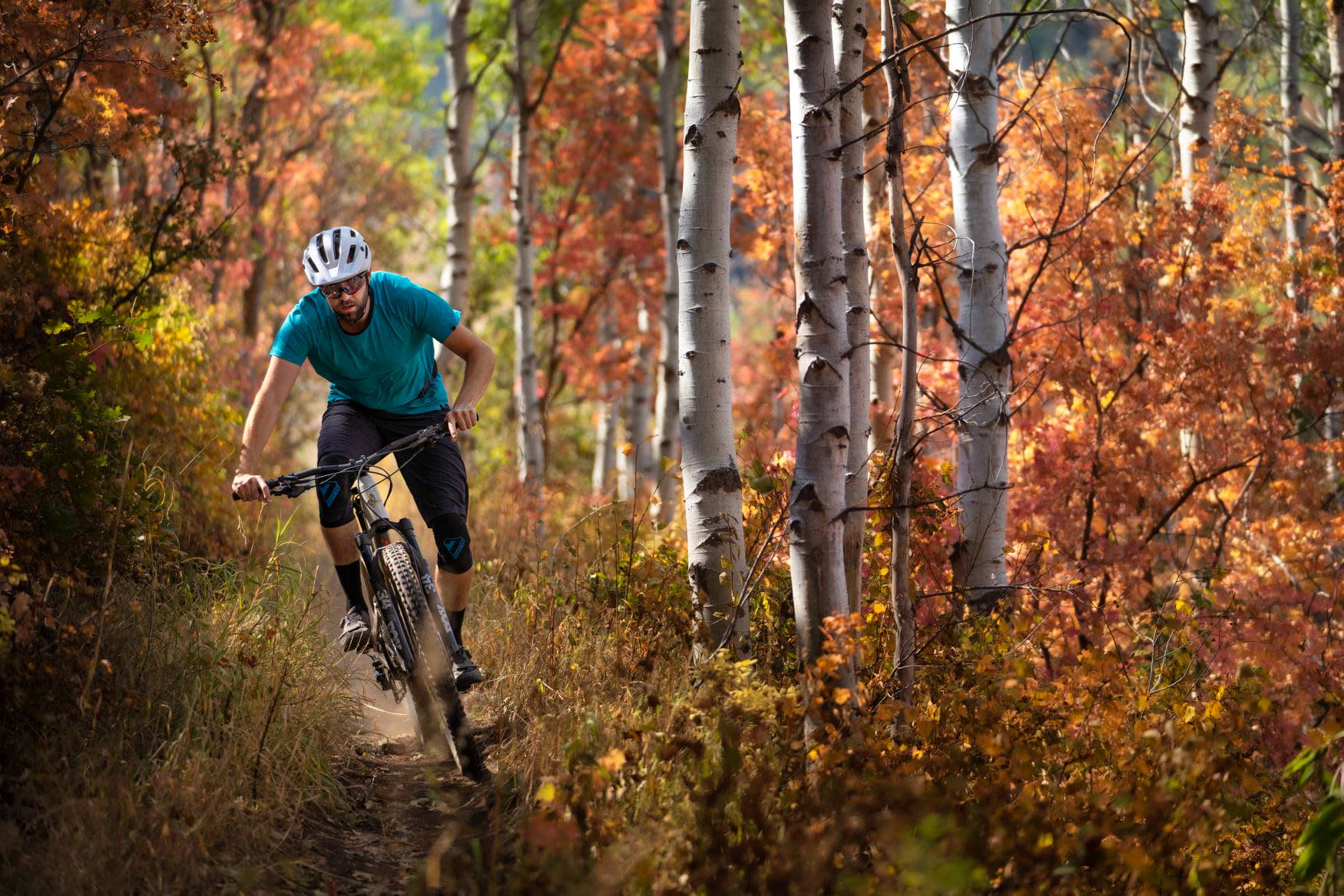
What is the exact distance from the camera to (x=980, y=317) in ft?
22.7

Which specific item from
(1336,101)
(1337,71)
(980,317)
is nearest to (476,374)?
(980,317)

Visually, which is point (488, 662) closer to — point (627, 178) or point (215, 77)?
point (215, 77)

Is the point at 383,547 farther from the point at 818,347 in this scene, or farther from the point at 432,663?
the point at 818,347

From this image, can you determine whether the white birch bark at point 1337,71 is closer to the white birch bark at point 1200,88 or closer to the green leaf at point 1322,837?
the white birch bark at point 1200,88

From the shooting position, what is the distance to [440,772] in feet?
17.6

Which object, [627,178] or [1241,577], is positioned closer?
[1241,577]

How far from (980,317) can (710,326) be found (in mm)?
2262

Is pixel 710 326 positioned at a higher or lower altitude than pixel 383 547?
higher

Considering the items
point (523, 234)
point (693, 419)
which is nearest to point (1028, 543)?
point (693, 419)

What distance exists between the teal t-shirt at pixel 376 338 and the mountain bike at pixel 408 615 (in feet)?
1.46

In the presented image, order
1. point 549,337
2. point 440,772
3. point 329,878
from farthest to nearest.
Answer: point 549,337 → point 440,772 → point 329,878

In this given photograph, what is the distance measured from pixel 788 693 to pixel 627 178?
1735 cm

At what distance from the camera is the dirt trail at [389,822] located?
13.8ft

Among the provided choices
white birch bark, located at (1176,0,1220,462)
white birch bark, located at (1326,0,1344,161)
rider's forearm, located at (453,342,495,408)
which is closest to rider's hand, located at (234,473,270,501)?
rider's forearm, located at (453,342,495,408)
